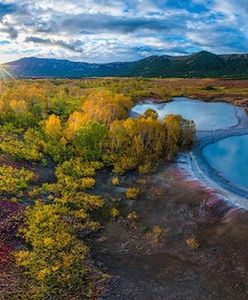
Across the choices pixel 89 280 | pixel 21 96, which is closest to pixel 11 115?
pixel 21 96

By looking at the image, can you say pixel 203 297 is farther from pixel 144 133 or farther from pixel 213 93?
pixel 213 93

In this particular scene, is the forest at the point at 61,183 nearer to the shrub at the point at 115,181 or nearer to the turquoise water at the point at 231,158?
the shrub at the point at 115,181

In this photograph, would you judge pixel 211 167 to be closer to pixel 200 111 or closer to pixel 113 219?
pixel 113 219

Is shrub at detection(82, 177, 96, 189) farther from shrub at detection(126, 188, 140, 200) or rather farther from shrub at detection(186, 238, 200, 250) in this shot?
shrub at detection(186, 238, 200, 250)

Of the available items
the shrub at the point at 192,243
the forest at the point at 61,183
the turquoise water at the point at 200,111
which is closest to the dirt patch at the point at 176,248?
the shrub at the point at 192,243

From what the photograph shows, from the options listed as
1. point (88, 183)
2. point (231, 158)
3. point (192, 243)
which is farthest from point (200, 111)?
point (192, 243)
